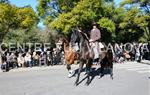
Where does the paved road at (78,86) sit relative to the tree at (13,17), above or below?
below

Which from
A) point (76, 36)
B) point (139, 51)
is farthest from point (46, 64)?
point (76, 36)

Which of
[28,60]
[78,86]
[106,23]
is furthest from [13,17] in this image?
[78,86]

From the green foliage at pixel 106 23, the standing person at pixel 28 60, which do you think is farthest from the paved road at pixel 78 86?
the green foliage at pixel 106 23

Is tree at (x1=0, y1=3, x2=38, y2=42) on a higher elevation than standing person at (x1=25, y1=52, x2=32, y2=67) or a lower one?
higher

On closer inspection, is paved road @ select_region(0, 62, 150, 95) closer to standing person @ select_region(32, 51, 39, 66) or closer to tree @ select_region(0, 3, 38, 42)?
standing person @ select_region(32, 51, 39, 66)

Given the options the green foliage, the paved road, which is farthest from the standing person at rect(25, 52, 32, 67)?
the green foliage

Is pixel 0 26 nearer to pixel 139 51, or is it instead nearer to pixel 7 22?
pixel 7 22

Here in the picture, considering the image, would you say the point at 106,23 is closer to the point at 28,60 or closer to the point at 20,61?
the point at 28,60

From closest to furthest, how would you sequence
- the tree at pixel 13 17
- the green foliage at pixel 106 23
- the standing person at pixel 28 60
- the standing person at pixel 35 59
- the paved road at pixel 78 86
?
the paved road at pixel 78 86 → the standing person at pixel 28 60 → the standing person at pixel 35 59 → the tree at pixel 13 17 → the green foliage at pixel 106 23

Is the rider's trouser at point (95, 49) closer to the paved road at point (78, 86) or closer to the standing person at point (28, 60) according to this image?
the paved road at point (78, 86)

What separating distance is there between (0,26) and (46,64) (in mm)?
10232

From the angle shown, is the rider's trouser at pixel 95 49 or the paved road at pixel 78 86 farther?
the rider's trouser at pixel 95 49

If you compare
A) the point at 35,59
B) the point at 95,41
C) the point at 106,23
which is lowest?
the point at 35,59

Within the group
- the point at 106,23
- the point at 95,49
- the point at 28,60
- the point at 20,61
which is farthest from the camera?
the point at 106,23
